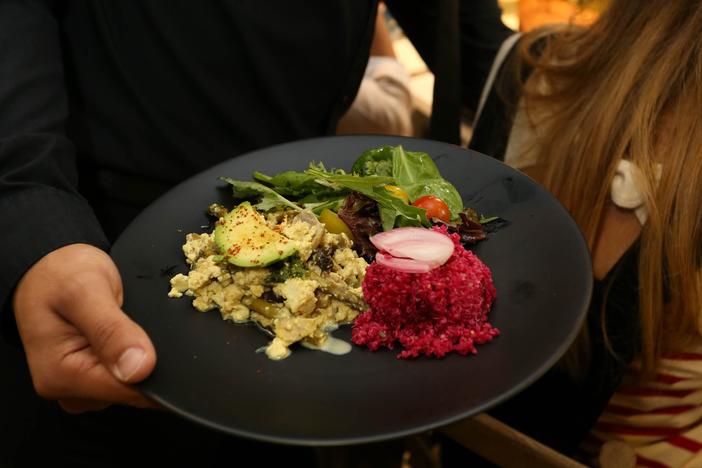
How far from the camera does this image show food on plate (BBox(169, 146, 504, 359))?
3.54 ft

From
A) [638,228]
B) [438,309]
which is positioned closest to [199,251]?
[438,309]

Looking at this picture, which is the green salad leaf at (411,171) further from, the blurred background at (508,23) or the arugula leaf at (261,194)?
the blurred background at (508,23)

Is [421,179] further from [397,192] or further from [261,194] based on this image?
[261,194]

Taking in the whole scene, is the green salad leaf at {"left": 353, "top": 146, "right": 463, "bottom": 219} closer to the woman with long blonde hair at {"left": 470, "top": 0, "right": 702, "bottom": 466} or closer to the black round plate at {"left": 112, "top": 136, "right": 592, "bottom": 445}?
the black round plate at {"left": 112, "top": 136, "right": 592, "bottom": 445}

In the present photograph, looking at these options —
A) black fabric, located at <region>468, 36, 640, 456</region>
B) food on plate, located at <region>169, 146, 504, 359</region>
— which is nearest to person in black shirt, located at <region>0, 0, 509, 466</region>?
food on plate, located at <region>169, 146, 504, 359</region>

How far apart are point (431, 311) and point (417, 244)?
5.2 inches

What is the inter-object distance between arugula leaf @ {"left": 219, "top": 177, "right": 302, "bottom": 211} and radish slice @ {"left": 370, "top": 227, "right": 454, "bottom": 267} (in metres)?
0.28

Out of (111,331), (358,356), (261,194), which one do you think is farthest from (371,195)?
(111,331)

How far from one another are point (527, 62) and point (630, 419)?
3.34 feet

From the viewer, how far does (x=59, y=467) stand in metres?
1.89

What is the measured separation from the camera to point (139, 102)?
1774 millimetres

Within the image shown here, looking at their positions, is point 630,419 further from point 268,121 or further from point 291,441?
point 268,121

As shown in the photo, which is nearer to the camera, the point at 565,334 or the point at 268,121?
the point at 565,334

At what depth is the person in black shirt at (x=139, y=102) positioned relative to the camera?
138 centimetres
